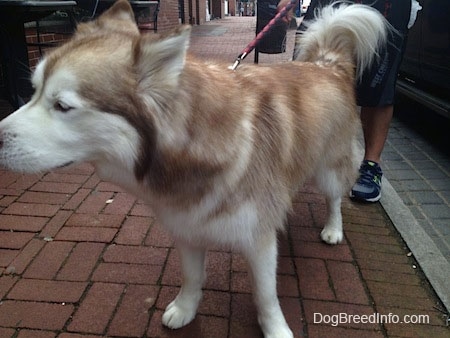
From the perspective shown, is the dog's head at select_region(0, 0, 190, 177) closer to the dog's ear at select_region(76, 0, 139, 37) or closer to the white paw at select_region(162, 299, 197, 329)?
the dog's ear at select_region(76, 0, 139, 37)

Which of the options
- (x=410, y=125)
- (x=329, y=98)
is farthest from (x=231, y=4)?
(x=329, y=98)

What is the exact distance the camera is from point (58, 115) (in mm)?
1457

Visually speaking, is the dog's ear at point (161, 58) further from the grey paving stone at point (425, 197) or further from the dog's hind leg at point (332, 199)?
the grey paving stone at point (425, 197)

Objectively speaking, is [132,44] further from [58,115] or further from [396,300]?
[396,300]

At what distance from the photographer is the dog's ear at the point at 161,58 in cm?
141

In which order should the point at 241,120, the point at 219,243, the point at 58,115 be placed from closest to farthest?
the point at 58,115 < the point at 241,120 < the point at 219,243

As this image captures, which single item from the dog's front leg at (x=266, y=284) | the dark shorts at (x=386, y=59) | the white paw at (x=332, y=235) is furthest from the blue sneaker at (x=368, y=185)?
the dog's front leg at (x=266, y=284)

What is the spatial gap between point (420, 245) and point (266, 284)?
1.38m

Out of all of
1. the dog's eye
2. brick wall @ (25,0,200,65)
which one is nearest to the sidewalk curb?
the dog's eye

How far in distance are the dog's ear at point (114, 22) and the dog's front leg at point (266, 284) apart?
104cm

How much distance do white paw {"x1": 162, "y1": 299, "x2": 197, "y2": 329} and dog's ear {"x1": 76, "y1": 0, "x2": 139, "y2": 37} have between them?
130cm

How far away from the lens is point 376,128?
11.8ft

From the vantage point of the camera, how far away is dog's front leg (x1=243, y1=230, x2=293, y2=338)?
1928mm

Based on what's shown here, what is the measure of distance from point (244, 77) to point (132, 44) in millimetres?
598
